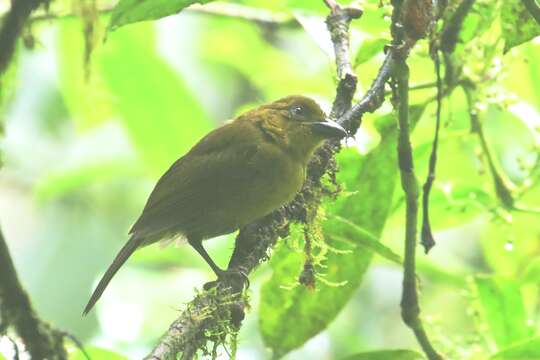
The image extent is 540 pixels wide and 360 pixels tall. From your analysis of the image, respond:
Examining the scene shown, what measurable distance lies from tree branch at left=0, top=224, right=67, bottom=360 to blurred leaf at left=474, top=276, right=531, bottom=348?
5.61 feet

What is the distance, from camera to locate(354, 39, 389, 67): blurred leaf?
8.79ft

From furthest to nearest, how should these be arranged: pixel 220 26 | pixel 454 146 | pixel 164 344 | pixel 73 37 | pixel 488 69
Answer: pixel 220 26 < pixel 73 37 < pixel 454 146 < pixel 488 69 < pixel 164 344

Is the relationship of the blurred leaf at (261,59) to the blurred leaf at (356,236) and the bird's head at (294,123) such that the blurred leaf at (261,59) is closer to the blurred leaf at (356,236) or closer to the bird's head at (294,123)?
the bird's head at (294,123)

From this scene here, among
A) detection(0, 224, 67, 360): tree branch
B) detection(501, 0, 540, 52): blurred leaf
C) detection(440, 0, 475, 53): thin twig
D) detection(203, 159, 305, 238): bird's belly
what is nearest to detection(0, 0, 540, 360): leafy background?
detection(501, 0, 540, 52): blurred leaf

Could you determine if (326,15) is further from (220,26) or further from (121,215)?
→ (121,215)

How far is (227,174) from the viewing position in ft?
10.7

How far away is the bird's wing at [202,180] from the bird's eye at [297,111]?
14cm

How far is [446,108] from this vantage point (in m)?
2.90

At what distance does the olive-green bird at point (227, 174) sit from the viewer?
10.4ft

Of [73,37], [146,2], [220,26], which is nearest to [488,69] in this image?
[146,2]

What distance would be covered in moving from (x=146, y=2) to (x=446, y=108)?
1030 mm

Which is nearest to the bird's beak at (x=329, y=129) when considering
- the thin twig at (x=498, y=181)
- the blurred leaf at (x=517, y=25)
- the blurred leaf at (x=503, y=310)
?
the thin twig at (x=498, y=181)

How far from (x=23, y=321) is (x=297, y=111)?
2.07 metres

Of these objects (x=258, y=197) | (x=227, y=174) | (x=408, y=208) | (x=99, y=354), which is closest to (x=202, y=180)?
(x=227, y=174)
